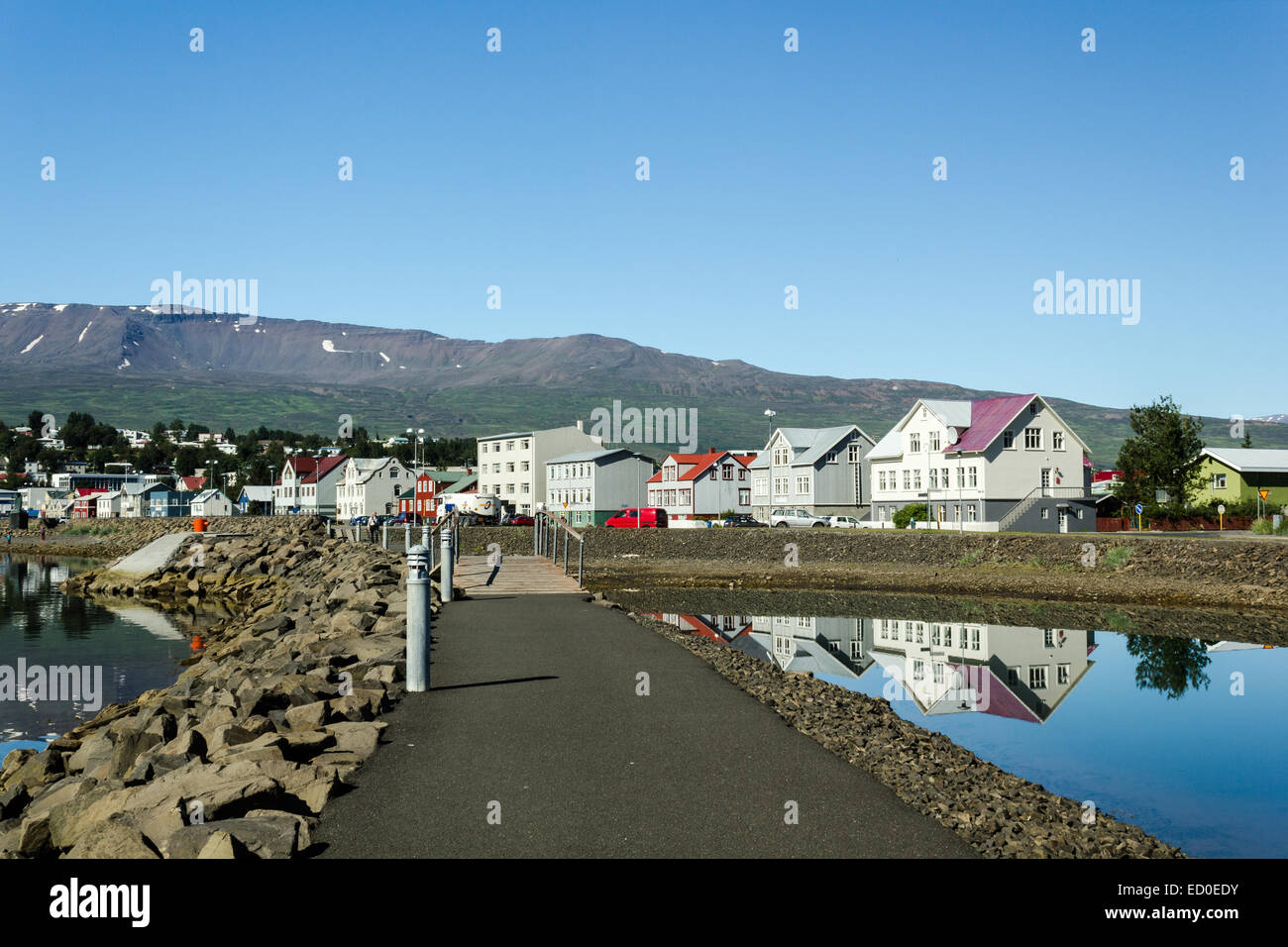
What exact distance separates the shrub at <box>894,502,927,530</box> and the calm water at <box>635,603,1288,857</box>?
33.3 m

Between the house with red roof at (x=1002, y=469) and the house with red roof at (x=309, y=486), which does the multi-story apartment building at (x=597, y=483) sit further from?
the house with red roof at (x=309, y=486)

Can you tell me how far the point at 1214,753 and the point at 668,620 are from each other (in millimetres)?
21045

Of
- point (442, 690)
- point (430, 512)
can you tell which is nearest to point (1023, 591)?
point (442, 690)

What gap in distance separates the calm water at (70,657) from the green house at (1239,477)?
244ft

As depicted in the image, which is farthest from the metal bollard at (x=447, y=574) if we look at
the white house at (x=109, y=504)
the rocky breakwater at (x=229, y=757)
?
the white house at (x=109, y=504)

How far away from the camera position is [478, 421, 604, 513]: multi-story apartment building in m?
119

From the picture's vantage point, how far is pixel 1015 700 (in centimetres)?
2216

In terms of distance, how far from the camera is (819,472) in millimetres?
90938

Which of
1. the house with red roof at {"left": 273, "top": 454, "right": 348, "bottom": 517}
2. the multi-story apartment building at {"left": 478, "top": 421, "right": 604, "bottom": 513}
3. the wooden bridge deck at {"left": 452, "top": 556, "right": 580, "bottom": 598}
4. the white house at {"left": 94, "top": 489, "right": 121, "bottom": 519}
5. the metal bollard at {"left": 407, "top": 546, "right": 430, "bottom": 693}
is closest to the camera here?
the metal bollard at {"left": 407, "top": 546, "right": 430, "bottom": 693}

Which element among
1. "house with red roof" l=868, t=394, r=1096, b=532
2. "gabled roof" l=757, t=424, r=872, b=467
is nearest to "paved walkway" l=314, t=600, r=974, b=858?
"house with red roof" l=868, t=394, r=1096, b=532

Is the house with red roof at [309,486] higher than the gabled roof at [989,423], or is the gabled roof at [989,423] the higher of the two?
the gabled roof at [989,423]

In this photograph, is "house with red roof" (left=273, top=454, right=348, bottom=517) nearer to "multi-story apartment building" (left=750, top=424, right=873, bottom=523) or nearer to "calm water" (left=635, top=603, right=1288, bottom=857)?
"multi-story apartment building" (left=750, top=424, right=873, bottom=523)

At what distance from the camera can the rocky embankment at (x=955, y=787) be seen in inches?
336
